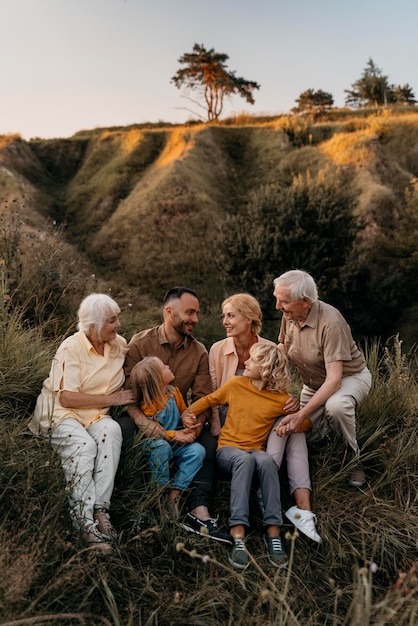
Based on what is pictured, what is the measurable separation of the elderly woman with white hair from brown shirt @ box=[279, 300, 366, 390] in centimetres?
142

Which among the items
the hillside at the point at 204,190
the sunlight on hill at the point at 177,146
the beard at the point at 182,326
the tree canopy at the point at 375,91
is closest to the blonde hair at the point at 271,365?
the beard at the point at 182,326

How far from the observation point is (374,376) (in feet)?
18.0

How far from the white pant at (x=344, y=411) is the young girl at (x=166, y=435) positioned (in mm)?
1025

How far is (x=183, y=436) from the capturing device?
405cm

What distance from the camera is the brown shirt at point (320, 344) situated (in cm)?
432

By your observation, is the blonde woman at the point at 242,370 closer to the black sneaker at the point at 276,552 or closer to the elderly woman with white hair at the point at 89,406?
the black sneaker at the point at 276,552

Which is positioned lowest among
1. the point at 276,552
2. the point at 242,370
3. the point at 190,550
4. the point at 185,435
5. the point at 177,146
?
the point at 276,552

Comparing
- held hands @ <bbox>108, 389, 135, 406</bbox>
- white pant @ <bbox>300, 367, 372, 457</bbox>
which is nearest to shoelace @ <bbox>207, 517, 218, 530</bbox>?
held hands @ <bbox>108, 389, 135, 406</bbox>

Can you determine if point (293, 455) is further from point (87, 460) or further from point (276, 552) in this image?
point (87, 460)

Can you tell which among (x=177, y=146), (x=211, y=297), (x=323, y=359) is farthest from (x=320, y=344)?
(x=177, y=146)

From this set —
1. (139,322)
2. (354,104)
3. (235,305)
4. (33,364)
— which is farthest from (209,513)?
(354,104)

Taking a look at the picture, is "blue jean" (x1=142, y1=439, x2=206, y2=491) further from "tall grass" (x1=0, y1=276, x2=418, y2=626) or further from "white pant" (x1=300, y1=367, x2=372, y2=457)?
"white pant" (x1=300, y1=367, x2=372, y2=457)

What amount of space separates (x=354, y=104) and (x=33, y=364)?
45.9 metres

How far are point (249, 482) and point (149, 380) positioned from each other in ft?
3.36
